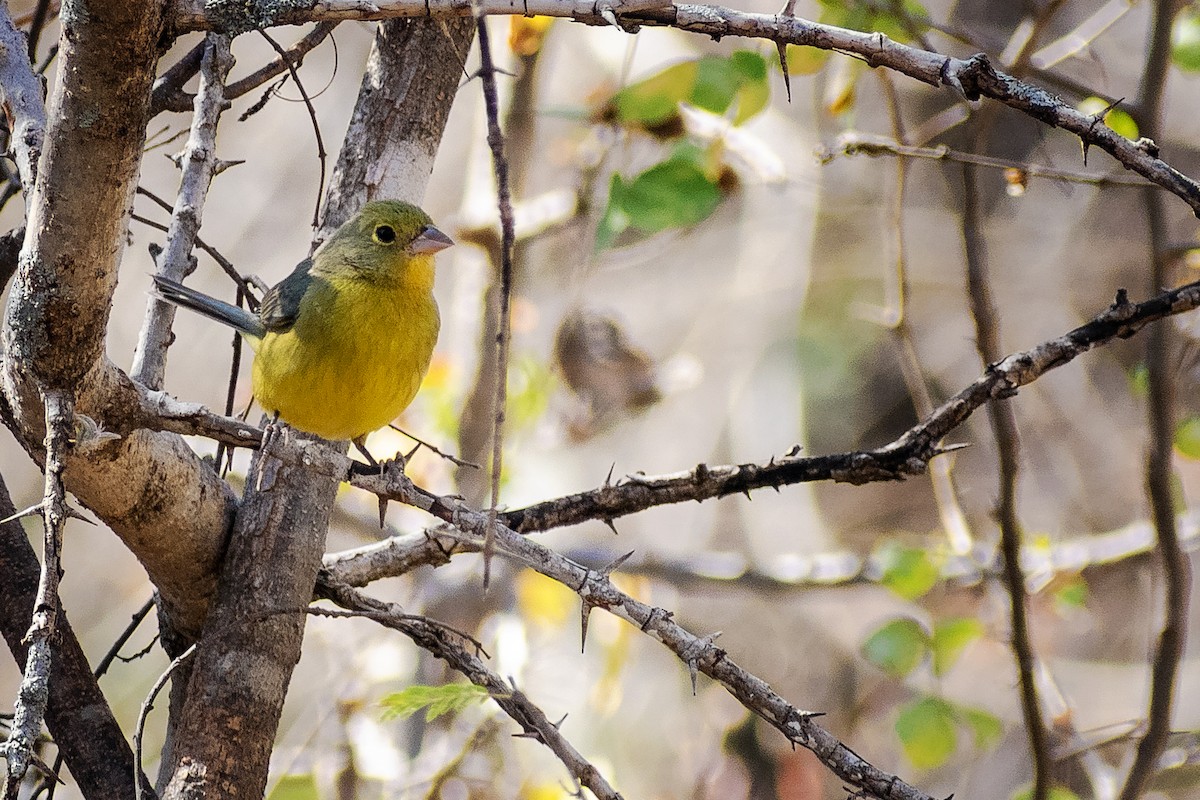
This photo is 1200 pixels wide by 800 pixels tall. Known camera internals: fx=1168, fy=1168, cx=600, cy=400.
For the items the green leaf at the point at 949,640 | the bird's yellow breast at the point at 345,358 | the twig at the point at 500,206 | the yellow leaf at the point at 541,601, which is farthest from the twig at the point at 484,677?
the yellow leaf at the point at 541,601

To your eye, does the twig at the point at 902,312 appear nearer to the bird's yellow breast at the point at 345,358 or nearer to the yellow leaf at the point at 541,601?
the bird's yellow breast at the point at 345,358

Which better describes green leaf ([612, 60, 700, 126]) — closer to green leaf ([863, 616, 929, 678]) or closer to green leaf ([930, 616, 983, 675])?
green leaf ([863, 616, 929, 678])

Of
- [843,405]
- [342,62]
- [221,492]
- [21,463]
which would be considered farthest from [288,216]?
[221,492]

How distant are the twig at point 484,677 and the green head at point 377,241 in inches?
36.2

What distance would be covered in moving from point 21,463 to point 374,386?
5.33 metres

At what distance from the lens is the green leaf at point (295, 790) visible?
13.2ft

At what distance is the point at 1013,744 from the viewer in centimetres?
762

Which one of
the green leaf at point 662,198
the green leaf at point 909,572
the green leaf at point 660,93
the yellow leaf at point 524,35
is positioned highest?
the yellow leaf at point 524,35

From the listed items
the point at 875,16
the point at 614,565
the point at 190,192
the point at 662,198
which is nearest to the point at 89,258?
the point at 190,192

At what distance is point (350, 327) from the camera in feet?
10.3

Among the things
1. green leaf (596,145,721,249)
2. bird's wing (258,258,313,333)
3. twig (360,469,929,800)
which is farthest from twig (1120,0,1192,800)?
bird's wing (258,258,313,333)

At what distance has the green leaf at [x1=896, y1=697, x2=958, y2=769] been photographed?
3.89 m

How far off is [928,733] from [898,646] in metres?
0.30

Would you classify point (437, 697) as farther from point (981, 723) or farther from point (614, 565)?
point (981, 723)
